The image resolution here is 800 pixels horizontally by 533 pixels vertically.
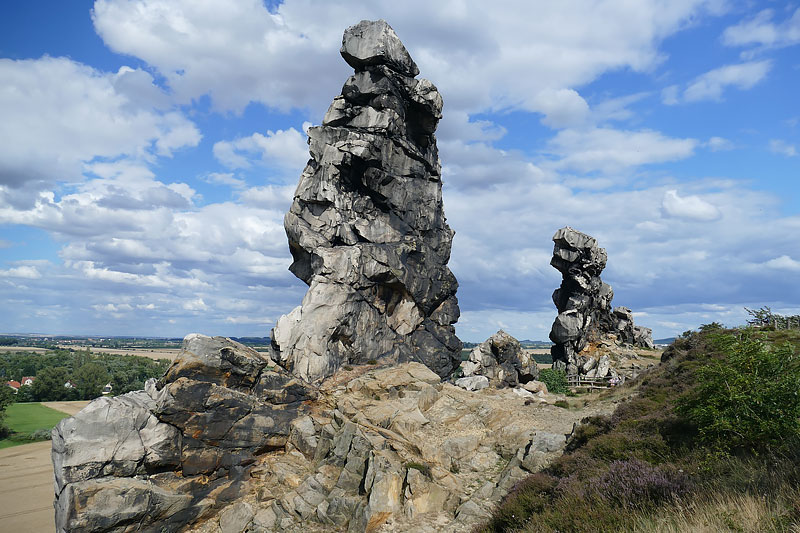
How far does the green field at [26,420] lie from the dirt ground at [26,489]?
5.03m

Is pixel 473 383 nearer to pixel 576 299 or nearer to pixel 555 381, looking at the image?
pixel 555 381

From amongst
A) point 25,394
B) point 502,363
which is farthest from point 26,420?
point 502,363

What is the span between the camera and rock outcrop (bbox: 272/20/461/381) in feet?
144

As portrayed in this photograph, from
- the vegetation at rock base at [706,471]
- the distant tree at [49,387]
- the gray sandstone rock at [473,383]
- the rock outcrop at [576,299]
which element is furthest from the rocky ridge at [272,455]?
the distant tree at [49,387]

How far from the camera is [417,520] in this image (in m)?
20.2

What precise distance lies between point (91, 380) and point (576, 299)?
443ft

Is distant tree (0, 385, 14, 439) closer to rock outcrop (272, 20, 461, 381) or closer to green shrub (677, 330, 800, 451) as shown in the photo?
rock outcrop (272, 20, 461, 381)

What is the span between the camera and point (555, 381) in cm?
6512

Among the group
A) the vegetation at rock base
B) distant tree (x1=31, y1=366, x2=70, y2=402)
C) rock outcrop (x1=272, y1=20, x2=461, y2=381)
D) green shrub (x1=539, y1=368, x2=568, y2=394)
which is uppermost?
rock outcrop (x1=272, y1=20, x2=461, y2=381)

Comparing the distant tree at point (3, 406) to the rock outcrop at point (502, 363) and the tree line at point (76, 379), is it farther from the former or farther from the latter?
the rock outcrop at point (502, 363)

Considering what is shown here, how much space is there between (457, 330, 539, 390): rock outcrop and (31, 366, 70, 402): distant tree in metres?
120

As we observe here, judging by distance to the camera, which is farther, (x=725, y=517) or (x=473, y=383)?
(x=473, y=383)

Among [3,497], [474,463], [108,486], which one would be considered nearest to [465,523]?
[474,463]

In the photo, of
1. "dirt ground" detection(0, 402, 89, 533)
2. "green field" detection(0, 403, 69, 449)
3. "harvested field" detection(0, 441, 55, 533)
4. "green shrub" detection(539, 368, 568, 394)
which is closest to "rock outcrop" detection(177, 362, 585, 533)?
"green shrub" detection(539, 368, 568, 394)
